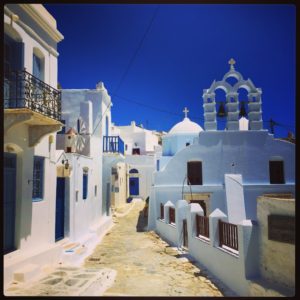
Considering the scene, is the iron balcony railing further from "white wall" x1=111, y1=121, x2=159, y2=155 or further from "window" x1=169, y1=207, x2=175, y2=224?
"white wall" x1=111, y1=121, x2=159, y2=155

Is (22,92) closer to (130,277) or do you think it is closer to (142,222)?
(130,277)

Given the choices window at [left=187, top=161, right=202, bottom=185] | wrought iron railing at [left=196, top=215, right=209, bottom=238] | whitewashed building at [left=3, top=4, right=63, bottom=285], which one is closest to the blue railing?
window at [left=187, top=161, right=202, bottom=185]

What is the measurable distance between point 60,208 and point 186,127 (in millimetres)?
15049

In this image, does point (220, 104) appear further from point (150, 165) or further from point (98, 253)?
point (150, 165)

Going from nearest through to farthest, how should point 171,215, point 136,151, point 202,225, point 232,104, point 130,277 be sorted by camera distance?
point 130,277
point 202,225
point 171,215
point 232,104
point 136,151

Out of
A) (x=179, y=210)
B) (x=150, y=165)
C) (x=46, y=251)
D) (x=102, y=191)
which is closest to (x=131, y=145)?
(x=150, y=165)

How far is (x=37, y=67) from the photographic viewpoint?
873 centimetres

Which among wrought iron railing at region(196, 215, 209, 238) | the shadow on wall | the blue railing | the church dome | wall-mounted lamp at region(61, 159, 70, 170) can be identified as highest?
the church dome

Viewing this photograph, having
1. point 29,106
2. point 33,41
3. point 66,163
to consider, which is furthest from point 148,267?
point 33,41

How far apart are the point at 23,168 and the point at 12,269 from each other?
2265 mm

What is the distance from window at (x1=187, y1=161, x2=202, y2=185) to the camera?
18.1 meters

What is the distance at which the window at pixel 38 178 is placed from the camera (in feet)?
27.8

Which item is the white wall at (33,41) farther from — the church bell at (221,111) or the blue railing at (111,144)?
the church bell at (221,111)
